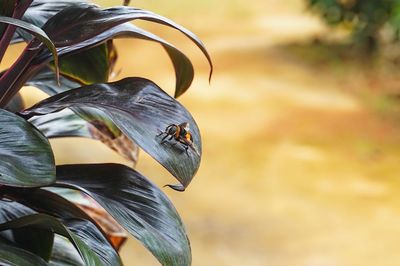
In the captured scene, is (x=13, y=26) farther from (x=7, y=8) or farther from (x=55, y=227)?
(x=55, y=227)

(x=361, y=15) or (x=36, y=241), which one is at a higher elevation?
(x=36, y=241)

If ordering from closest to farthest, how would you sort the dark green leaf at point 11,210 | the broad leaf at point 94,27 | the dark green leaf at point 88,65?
the broad leaf at point 94,27, the dark green leaf at point 11,210, the dark green leaf at point 88,65

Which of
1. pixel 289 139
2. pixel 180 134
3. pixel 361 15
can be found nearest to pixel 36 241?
pixel 180 134

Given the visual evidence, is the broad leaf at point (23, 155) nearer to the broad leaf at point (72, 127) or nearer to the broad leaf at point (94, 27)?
the broad leaf at point (94, 27)

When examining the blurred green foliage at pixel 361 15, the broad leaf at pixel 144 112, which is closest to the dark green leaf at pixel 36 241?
the broad leaf at pixel 144 112

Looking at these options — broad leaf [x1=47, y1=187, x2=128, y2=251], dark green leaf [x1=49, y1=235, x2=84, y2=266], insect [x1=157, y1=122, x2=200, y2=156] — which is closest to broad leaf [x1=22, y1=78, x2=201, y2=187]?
insect [x1=157, y1=122, x2=200, y2=156]

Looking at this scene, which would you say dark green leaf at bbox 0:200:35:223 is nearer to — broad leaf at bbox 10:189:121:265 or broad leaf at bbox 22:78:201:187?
broad leaf at bbox 10:189:121:265

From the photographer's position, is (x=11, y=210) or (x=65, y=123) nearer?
(x=11, y=210)
